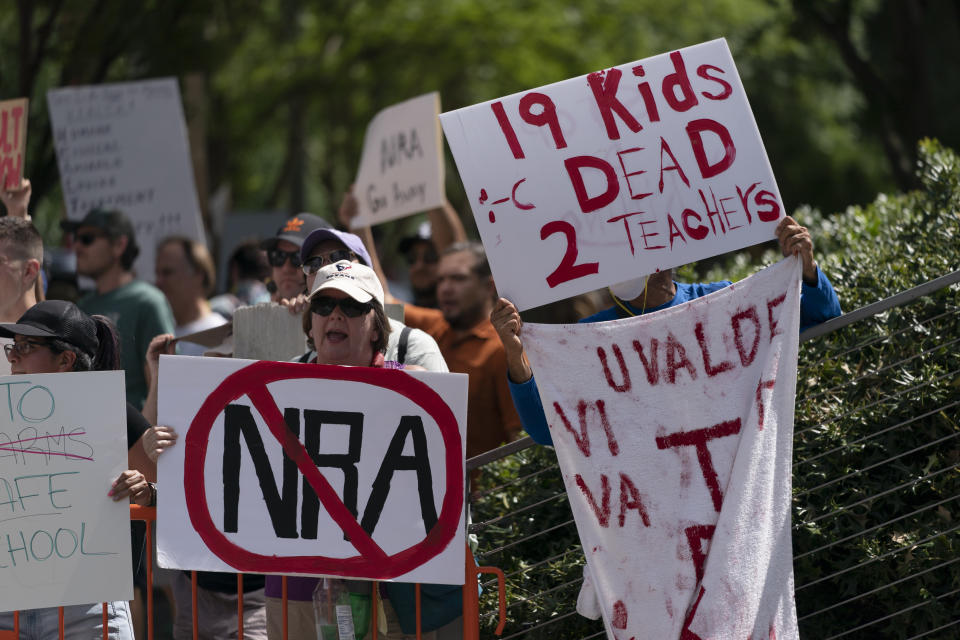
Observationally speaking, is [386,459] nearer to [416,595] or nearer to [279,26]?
[416,595]

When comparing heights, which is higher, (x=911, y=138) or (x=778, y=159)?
(x=778, y=159)

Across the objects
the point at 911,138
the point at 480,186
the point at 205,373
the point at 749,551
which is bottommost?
the point at 749,551

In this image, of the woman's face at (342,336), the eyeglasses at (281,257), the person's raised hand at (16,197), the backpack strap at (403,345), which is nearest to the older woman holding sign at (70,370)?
the woman's face at (342,336)

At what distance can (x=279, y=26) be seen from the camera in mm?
22797

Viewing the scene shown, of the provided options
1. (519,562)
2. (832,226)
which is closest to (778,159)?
(832,226)

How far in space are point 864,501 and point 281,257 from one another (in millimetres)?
2630

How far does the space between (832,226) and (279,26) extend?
1745cm

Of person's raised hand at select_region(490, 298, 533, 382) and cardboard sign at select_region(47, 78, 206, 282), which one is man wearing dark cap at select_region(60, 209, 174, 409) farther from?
person's raised hand at select_region(490, 298, 533, 382)

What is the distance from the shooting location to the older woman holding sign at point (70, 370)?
14.3 ft

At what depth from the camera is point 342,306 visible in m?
4.38

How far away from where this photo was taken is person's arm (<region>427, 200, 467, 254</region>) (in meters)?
7.92

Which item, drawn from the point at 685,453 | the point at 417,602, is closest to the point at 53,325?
the point at 417,602

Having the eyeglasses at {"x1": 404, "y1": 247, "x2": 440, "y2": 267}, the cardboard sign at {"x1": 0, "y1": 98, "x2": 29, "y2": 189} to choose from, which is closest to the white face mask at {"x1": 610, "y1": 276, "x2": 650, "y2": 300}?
the cardboard sign at {"x1": 0, "y1": 98, "x2": 29, "y2": 189}

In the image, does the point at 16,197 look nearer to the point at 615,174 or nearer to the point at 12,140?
the point at 12,140
